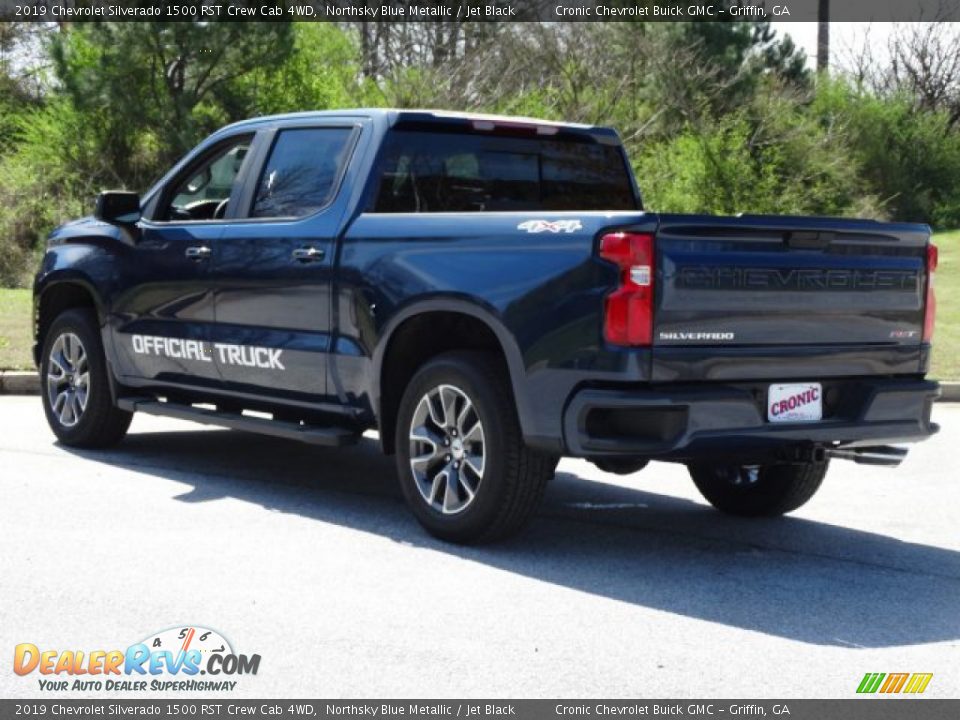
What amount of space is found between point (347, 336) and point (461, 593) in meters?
1.84

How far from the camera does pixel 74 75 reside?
2828 cm

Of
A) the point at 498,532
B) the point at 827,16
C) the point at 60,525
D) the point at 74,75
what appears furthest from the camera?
the point at 827,16

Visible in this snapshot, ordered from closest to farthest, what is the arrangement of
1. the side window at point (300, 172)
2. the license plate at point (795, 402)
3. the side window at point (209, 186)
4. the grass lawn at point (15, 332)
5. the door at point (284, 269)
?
1. the license plate at point (795, 402)
2. the door at point (284, 269)
3. the side window at point (300, 172)
4. the side window at point (209, 186)
5. the grass lawn at point (15, 332)

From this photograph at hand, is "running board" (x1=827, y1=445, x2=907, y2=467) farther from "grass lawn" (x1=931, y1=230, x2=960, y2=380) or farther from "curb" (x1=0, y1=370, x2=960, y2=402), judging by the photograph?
"curb" (x1=0, y1=370, x2=960, y2=402)

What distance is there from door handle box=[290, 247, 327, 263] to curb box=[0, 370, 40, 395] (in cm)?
594

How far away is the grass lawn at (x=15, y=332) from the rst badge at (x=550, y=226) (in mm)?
8019

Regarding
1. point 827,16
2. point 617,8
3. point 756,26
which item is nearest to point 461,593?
point 617,8

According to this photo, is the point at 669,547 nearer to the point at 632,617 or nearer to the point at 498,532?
the point at 498,532

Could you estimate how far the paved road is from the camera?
4941 millimetres

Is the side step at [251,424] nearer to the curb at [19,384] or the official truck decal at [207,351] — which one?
the official truck decal at [207,351]

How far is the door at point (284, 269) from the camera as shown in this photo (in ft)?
24.9

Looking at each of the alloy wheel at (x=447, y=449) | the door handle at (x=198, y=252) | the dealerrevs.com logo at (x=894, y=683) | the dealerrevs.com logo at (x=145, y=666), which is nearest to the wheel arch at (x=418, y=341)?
the alloy wheel at (x=447, y=449)

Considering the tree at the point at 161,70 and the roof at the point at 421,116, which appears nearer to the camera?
the roof at the point at 421,116

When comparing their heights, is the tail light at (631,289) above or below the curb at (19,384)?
above
